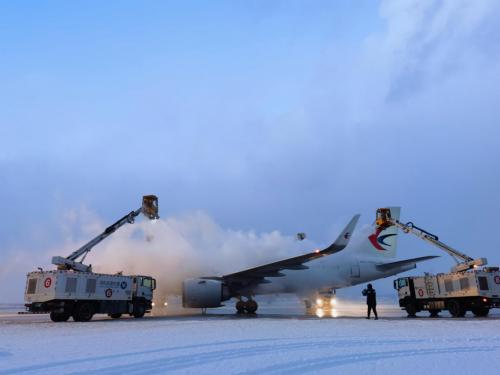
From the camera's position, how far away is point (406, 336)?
1023cm

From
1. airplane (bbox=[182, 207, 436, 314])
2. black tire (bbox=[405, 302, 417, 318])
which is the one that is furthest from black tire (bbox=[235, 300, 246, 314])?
black tire (bbox=[405, 302, 417, 318])

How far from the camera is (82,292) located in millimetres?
18078

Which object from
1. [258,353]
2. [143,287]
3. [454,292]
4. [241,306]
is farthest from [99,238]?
[454,292]

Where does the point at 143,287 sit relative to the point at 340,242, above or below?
below

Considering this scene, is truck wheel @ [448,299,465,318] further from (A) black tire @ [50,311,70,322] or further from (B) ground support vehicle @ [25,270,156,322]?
(A) black tire @ [50,311,70,322]

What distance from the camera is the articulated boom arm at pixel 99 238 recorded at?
19.4m

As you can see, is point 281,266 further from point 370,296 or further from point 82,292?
point 82,292

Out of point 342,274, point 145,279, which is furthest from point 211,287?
point 342,274

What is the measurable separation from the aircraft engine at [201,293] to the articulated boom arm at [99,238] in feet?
18.0

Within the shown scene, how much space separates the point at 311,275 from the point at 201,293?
31.2 feet

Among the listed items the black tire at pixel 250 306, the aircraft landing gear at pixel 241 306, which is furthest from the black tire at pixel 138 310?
the black tire at pixel 250 306

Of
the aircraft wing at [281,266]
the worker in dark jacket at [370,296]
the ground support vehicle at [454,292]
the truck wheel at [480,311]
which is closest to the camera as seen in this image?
the worker in dark jacket at [370,296]

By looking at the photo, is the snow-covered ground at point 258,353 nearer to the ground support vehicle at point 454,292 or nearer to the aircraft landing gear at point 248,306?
the ground support vehicle at point 454,292

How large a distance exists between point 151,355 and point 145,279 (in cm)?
1454
